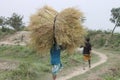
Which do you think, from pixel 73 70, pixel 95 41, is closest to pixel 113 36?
pixel 95 41

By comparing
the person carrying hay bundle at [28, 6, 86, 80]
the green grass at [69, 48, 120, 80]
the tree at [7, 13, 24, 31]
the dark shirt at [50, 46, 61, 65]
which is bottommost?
the green grass at [69, 48, 120, 80]

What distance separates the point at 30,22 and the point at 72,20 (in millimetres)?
1291

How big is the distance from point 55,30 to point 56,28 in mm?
67

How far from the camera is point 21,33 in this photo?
4066cm

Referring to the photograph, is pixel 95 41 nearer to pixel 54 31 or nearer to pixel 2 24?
pixel 2 24

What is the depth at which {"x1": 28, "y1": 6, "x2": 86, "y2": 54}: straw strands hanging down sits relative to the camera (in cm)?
1102

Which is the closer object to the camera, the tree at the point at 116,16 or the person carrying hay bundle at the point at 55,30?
the person carrying hay bundle at the point at 55,30

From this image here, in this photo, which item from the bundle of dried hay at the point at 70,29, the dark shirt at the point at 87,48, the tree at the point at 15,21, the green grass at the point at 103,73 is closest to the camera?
the bundle of dried hay at the point at 70,29

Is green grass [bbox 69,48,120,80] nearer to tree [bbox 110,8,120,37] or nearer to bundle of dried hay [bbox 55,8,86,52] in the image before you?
bundle of dried hay [bbox 55,8,86,52]

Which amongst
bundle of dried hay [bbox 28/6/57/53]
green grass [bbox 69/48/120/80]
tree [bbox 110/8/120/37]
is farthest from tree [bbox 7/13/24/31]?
bundle of dried hay [bbox 28/6/57/53]

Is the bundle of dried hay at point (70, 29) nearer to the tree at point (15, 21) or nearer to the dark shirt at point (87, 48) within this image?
the dark shirt at point (87, 48)

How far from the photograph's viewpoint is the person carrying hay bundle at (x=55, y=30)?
11.0 meters

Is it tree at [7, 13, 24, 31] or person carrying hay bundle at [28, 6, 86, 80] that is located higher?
tree at [7, 13, 24, 31]

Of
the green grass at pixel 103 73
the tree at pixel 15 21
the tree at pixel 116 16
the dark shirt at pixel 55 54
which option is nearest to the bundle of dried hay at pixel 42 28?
the dark shirt at pixel 55 54
